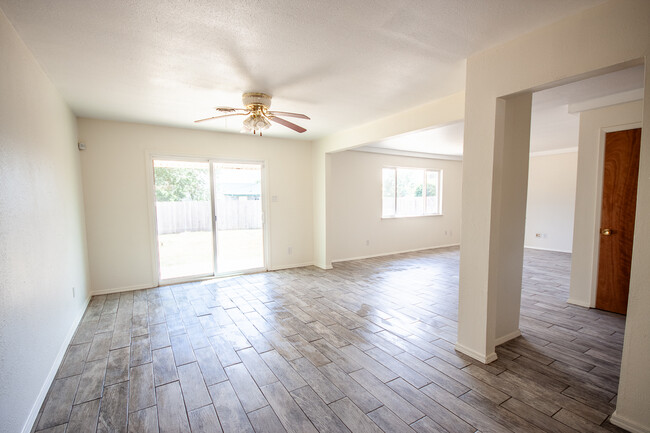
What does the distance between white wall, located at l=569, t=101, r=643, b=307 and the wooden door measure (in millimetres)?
56

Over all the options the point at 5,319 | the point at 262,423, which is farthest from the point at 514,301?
the point at 5,319

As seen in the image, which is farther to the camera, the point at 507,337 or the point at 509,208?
the point at 507,337

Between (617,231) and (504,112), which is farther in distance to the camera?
(617,231)

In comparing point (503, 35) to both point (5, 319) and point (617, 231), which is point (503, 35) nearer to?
point (617, 231)

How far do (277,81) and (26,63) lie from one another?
187 cm

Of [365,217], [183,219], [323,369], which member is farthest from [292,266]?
[323,369]

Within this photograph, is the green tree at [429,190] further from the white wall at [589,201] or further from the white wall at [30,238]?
the white wall at [30,238]

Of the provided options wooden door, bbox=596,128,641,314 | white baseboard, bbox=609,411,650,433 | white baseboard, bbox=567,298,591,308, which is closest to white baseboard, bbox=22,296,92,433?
white baseboard, bbox=609,411,650,433

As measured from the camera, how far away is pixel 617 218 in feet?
11.4

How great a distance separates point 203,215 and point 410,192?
5.04 metres

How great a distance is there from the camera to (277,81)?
275cm

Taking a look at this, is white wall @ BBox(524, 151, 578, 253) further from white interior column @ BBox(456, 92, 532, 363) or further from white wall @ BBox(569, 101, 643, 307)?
white interior column @ BBox(456, 92, 532, 363)

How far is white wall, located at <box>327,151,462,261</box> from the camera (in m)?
6.15

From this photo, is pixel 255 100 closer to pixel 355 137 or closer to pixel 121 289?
pixel 355 137
